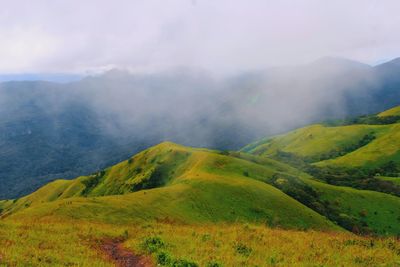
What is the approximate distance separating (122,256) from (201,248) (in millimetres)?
3881

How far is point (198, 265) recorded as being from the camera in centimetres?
1489

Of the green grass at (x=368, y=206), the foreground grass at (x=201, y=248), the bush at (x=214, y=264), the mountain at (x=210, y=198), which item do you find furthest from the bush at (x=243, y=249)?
the green grass at (x=368, y=206)

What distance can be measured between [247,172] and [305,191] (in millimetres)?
17361

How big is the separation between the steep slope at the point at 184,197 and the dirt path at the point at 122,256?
12.2 metres

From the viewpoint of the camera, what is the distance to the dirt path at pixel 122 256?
16594mm

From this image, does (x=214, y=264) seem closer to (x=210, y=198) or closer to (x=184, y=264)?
(x=184, y=264)

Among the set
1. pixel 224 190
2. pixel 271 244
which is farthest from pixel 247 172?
pixel 271 244

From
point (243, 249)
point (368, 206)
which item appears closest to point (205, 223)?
point (243, 249)

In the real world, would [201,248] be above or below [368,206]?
above

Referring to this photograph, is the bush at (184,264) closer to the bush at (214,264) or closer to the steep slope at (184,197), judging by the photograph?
the bush at (214,264)

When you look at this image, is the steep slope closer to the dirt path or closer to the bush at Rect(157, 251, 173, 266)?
the dirt path

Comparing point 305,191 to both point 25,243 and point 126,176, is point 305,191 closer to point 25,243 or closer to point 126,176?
point 126,176

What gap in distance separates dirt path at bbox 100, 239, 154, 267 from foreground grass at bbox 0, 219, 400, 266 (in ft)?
1.32

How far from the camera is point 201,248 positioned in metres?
18.1
